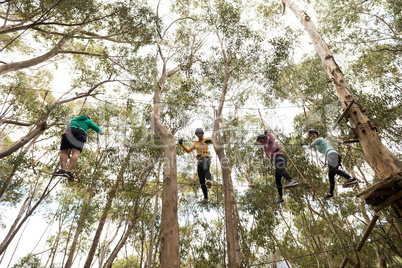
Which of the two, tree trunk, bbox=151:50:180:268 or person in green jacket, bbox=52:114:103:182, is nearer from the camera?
tree trunk, bbox=151:50:180:268

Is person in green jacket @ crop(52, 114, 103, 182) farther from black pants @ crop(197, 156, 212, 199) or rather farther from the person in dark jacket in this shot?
the person in dark jacket

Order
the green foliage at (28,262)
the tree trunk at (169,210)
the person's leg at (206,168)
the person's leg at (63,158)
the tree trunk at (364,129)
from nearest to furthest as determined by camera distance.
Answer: the tree trunk at (169,210) < the tree trunk at (364,129) < the person's leg at (63,158) < the person's leg at (206,168) < the green foliage at (28,262)

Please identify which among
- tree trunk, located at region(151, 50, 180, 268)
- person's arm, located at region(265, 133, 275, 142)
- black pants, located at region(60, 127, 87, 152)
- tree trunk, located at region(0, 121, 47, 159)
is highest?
tree trunk, located at region(0, 121, 47, 159)

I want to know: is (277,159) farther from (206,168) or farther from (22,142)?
(22,142)

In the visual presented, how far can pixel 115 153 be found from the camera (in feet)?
25.6

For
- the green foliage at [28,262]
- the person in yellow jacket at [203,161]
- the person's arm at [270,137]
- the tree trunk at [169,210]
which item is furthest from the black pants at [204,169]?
the green foliage at [28,262]

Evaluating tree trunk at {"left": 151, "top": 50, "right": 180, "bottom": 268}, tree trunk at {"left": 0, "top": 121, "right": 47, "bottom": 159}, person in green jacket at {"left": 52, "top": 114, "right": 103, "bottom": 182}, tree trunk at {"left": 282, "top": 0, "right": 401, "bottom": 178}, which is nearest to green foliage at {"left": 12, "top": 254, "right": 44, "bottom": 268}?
tree trunk at {"left": 0, "top": 121, "right": 47, "bottom": 159}

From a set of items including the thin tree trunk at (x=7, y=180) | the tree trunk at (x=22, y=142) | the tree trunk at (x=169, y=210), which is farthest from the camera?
the thin tree trunk at (x=7, y=180)

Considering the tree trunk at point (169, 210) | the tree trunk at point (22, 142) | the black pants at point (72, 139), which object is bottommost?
the tree trunk at point (169, 210)

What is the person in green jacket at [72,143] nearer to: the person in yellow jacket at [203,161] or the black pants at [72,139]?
the black pants at [72,139]

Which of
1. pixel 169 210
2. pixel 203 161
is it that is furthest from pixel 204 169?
pixel 169 210

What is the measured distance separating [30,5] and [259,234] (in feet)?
31.0

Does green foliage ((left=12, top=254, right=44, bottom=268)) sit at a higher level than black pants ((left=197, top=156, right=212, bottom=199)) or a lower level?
lower

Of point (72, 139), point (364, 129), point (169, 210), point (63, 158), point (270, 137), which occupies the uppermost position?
point (270, 137)
